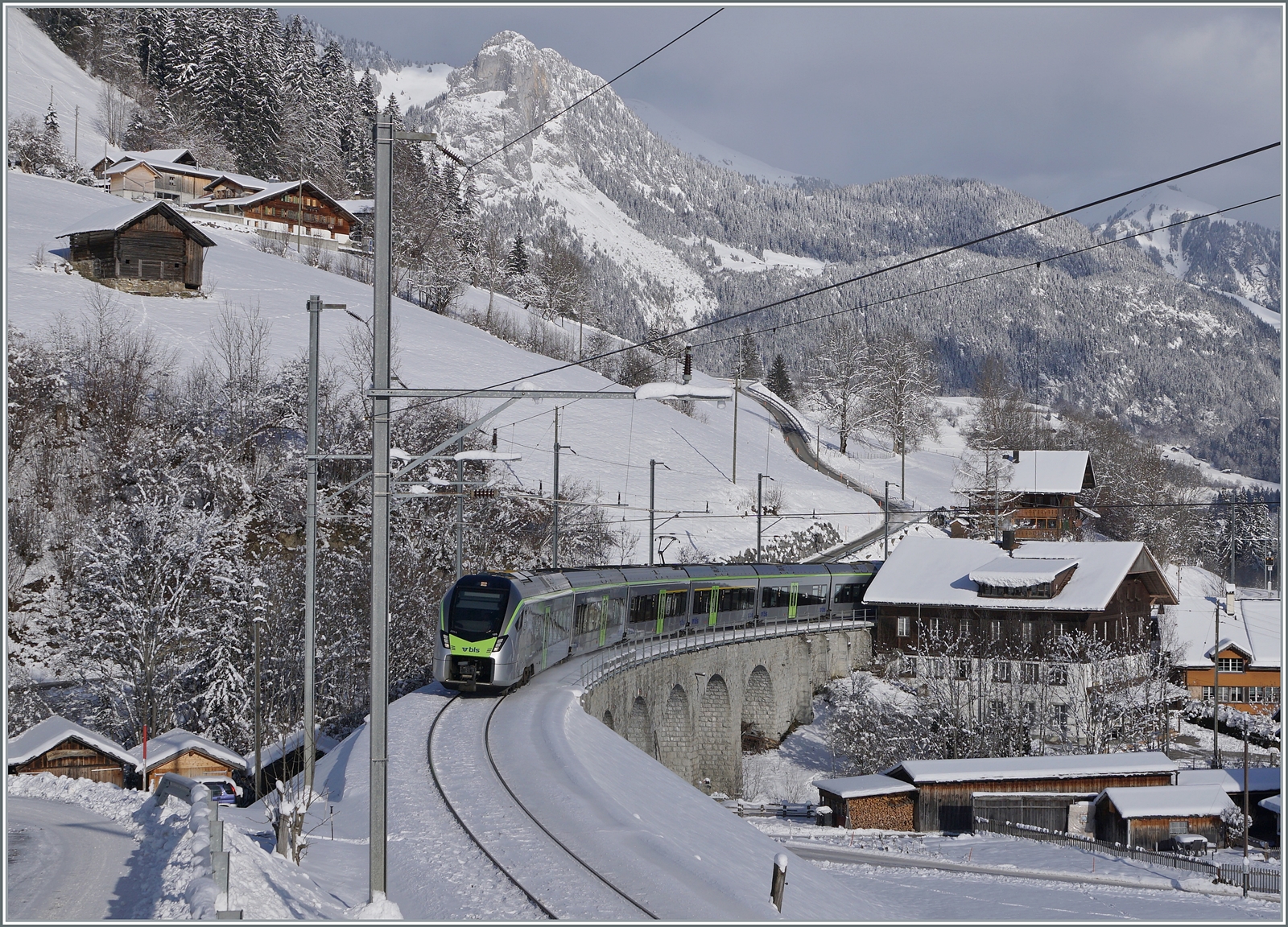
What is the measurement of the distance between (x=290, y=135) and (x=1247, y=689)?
100758 mm

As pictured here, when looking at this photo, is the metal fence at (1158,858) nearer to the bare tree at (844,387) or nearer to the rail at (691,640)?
the rail at (691,640)

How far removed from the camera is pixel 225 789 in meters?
27.5

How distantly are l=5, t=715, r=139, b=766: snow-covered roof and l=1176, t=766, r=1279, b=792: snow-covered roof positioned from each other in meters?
32.4

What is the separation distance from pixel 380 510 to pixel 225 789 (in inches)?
724

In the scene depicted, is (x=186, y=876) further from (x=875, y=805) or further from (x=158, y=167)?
(x=158, y=167)

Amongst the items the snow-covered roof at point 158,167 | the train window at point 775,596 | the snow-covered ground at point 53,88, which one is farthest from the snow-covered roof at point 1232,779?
the snow-covered ground at point 53,88

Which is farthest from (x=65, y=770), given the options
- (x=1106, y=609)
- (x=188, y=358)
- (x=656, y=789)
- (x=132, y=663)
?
(x=1106, y=609)

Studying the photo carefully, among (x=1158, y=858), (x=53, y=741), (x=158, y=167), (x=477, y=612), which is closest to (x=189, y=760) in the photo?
(x=53, y=741)

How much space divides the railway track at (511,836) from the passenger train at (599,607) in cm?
269

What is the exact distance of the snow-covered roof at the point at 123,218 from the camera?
214 ft

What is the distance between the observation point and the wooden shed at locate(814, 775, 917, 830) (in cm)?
3650

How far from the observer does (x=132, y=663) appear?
36.5 metres

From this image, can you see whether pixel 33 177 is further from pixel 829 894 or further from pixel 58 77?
pixel 829 894

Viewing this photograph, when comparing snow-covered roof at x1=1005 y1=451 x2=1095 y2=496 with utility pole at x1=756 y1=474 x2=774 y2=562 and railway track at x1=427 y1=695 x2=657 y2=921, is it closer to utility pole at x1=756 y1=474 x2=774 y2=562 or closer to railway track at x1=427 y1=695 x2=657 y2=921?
utility pole at x1=756 y1=474 x2=774 y2=562
